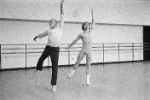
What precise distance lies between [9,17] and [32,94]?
4.45 meters

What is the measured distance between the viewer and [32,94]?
423 cm

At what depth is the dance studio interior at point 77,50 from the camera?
4.59 m

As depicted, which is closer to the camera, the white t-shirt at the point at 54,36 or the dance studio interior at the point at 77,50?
the dance studio interior at the point at 77,50

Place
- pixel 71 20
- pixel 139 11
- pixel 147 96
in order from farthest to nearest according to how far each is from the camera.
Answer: pixel 139 11
pixel 71 20
pixel 147 96

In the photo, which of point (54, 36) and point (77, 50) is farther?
point (77, 50)

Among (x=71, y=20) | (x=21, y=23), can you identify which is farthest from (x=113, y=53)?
(x=21, y=23)

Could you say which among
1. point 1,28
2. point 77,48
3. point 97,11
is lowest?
point 77,48

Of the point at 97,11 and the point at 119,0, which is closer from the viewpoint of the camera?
the point at 97,11

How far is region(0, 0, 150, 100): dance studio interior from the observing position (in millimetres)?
4590

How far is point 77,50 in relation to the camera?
33.2 feet

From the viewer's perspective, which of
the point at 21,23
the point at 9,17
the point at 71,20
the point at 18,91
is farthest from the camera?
the point at 71,20

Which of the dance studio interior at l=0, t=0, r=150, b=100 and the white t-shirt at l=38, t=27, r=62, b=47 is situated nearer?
the dance studio interior at l=0, t=0, r=150, b=100

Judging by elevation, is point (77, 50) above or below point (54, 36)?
below

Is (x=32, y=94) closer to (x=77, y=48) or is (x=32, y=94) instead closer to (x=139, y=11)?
(x=77, y=48)
